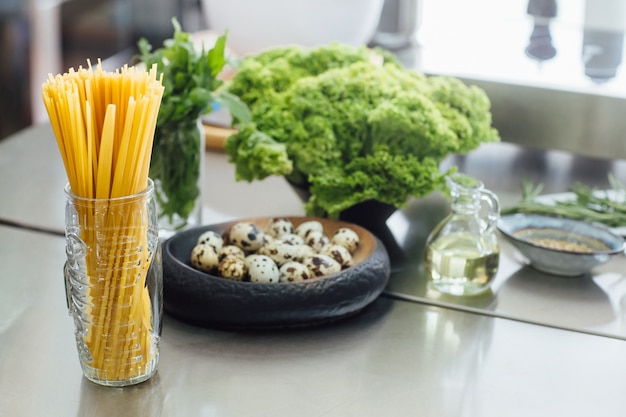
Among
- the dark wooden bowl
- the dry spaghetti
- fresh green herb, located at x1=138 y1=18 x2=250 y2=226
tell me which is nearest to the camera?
the dry spaghetti

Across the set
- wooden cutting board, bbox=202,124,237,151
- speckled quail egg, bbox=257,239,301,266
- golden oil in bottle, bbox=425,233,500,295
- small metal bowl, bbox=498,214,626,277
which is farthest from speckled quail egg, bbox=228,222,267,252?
wooden cutting board, bbox=202,124,237,151

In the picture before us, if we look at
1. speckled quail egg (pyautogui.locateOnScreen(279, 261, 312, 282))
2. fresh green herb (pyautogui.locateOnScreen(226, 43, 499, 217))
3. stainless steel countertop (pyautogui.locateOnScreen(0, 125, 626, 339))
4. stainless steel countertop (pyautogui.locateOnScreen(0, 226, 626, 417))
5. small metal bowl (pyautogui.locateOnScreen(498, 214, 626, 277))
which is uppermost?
fresh green herb (pyautogui.locateOnScreen(226, 43, 499, 217))

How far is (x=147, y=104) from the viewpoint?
0.98 m

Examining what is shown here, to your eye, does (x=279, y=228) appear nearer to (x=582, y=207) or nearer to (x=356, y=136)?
(x=356, y=136)

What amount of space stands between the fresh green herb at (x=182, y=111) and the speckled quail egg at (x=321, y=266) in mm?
280

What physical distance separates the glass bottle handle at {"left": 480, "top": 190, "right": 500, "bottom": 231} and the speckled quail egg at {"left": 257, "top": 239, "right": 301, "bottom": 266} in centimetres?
27

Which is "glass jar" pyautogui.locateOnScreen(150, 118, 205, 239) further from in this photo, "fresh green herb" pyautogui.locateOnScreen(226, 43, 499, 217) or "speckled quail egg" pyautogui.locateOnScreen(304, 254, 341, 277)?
"speckled quail egg" pyautogui.locateOnScreen(304, 254, 341, 277)

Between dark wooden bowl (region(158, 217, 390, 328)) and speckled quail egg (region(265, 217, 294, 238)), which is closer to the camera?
dark wooden bowl (region(158, 217, 390, 328))

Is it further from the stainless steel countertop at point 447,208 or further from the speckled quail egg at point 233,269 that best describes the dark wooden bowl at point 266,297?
the stainless steel countertop at point 447,208

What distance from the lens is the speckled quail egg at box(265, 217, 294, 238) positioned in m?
1.31

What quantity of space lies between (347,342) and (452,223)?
0.26m

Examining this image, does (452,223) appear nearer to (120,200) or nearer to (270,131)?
(270,131)

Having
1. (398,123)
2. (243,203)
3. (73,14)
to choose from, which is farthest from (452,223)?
(73,14)

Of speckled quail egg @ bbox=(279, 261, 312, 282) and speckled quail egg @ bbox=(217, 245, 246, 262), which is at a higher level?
speckled quail egg @ bbox=(217, 245, 246, 262)
